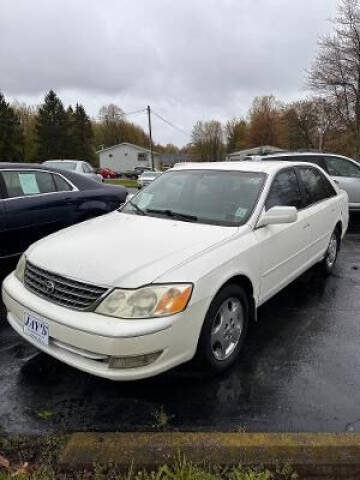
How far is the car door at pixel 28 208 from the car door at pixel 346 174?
21.4ft

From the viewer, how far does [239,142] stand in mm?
78500

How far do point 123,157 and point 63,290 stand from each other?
72.4 m

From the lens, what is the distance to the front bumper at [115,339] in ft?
8.08

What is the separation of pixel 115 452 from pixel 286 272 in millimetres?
2402

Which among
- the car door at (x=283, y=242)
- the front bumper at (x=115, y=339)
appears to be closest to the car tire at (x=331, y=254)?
the car door at (x=283, y=242)

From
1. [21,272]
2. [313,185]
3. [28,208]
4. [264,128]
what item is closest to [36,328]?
[21,272]

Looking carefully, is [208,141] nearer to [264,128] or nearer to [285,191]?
[264,128]

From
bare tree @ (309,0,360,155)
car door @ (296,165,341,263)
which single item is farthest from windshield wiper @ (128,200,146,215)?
bare tree @ (309,0,360,155)

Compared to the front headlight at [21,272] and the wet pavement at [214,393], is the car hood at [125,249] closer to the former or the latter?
the front headlight at [21,272]

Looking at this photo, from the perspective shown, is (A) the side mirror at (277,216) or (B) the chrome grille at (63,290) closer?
(B) the chrome grille at (63,290)

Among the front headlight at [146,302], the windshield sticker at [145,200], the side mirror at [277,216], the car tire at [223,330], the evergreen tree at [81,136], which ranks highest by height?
the evergreen tree at [81,136]

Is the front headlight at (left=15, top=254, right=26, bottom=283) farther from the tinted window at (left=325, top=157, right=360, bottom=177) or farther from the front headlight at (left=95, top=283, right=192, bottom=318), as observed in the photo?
the tinted window at (left=325, top=157, right=360, bottom=177)

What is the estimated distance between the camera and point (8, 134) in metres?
48.1

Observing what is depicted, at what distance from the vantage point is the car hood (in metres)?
2.68
